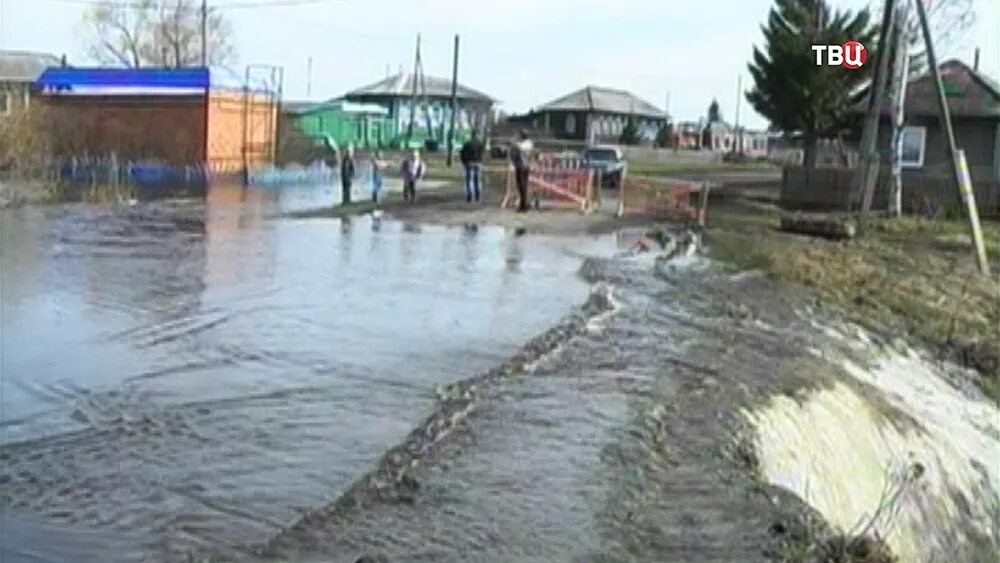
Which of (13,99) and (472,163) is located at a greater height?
(13,99)

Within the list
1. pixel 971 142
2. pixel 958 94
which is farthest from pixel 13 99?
pixel 971 142

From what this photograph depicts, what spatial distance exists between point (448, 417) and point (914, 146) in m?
36.9

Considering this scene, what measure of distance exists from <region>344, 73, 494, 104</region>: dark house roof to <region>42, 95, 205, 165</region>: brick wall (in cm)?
5926

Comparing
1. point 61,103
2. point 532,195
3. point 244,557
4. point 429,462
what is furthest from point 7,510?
point 61,103

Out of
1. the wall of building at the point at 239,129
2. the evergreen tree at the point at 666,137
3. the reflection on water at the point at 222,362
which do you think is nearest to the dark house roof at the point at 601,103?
the evergreen tree at the point at 666,137

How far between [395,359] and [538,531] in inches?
180

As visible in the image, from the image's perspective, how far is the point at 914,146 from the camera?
4294cm

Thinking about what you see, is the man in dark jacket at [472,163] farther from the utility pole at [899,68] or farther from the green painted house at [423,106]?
the green painted house at [423,106]

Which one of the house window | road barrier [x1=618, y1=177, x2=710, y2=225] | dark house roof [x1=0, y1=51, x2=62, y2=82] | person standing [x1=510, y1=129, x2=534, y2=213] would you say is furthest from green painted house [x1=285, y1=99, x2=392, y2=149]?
person standing [x1=510, y1=129, x2=534, y2=213]

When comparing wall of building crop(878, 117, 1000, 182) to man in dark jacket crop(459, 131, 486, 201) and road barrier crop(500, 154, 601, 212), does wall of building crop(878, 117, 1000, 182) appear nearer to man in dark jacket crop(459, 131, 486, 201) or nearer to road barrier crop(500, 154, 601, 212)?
road barrier crop(500, 154, 601, 212)

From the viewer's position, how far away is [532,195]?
32.7 metres

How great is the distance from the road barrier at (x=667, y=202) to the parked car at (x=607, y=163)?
11.6ft

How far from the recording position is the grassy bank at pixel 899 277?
1691cm

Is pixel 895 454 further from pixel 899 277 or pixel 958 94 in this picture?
pixel 958 94
